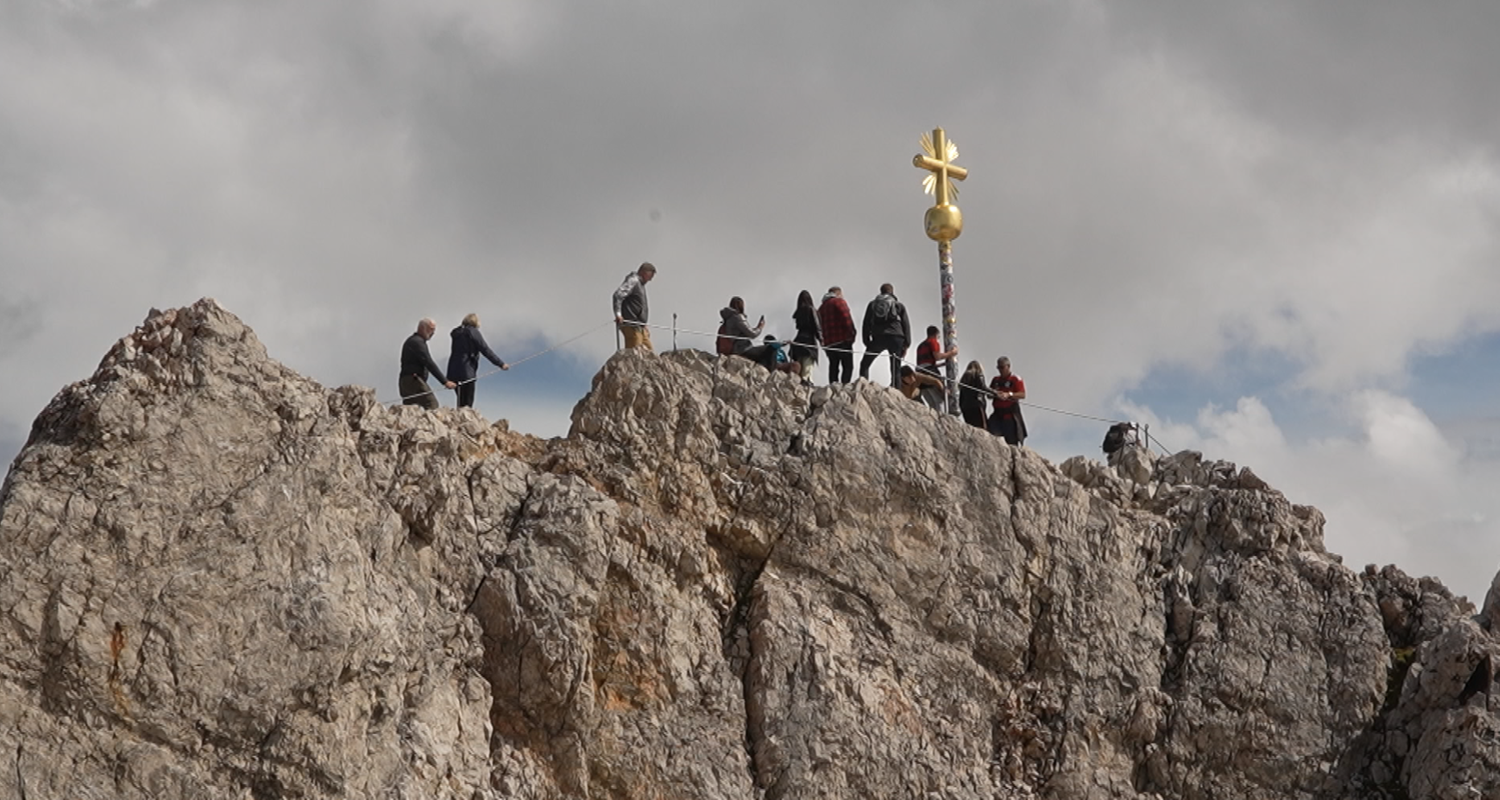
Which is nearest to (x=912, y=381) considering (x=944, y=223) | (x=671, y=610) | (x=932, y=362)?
(x=932, y=362)

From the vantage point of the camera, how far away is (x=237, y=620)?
1941 centimetres

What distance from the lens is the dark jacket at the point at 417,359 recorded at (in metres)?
23.7

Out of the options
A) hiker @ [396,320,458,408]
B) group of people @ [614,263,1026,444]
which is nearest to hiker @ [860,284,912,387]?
group of people @ [614,263,1026,444]

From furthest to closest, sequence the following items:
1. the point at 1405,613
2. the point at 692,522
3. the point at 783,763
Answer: the point at 1405,613, the point at 692,522, the point at 783,763

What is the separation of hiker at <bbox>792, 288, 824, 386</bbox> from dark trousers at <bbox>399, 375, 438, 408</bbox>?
18.2 feet

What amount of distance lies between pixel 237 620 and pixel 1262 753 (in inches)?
544

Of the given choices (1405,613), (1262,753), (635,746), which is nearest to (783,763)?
(635,746)

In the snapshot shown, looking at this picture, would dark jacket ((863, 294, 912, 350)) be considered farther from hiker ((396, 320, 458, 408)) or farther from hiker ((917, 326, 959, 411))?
hiker ((396, 320, 458, 408))

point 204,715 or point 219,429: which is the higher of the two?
point 219,429

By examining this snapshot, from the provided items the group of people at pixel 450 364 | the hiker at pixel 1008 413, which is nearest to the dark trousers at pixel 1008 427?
the hiker at pixel 1008 413

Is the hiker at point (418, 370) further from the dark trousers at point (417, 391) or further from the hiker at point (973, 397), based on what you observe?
the hiker at point (973, 397)

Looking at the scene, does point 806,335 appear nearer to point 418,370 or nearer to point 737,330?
point 737,330

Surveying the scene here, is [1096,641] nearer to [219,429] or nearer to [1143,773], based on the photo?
[1143,773]

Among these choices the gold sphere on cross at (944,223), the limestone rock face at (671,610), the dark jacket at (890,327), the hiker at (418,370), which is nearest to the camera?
the limestone rock face at (671,610)
